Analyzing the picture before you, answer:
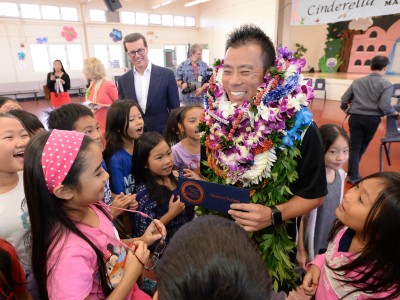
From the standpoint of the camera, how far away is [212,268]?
0.53 metres

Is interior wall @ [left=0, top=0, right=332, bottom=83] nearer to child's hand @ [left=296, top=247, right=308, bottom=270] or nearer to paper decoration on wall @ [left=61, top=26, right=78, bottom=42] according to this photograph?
paper decoration on wall @ [left=61, top=26, right=78, bottom=42]

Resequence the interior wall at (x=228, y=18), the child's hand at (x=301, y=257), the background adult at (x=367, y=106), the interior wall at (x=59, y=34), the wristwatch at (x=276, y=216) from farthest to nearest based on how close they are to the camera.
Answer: the interior wall at (x=228, y=18) → the interior wall at (x=59, y=34) → the background adult at (x=367, y=106) → the child's hand at (x=301, y=257) → the wristwatch at (x=276, y=216)

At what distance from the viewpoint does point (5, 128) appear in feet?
4.62

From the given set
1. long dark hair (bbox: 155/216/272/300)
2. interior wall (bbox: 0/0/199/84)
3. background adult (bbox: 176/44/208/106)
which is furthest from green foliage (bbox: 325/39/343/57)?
long dark hair (bbox: 155/216/272/300)

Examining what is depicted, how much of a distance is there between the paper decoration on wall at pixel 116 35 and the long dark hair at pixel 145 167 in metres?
14.5

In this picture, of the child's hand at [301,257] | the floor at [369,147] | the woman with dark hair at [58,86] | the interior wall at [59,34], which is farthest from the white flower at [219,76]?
the interior wall at [59,34]

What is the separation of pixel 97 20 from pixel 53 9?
6.88ft

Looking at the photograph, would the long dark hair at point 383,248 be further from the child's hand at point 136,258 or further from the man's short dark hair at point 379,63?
the man's short dark hair at point 379,63

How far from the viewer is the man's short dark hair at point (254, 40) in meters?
1.37

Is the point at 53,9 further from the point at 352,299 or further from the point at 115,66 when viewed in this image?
the point at 352,299

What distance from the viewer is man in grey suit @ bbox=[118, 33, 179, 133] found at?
347 cm

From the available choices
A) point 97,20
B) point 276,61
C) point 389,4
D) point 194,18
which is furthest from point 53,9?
point 276,61

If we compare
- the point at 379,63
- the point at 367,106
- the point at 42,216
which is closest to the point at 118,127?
the point at 42,216

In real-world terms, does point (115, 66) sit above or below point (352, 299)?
above
